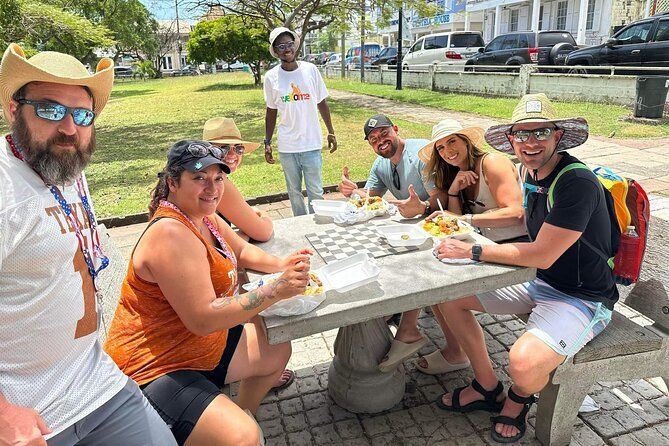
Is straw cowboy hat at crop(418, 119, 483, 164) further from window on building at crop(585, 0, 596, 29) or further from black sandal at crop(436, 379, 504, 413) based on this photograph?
window on building at crop(585, 0, 596, 29)

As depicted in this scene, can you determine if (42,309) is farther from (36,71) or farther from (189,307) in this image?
(36,71)

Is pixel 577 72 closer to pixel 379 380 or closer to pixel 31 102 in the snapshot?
pixel 379 380

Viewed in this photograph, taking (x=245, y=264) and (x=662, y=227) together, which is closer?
(x=245, y=264)

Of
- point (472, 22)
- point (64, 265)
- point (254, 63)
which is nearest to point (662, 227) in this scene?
point (64, 265)

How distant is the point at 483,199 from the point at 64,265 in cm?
234

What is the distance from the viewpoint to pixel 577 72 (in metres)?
14.6

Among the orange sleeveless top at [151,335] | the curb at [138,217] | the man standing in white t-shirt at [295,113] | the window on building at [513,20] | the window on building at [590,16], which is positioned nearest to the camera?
the orange sleeveless top at [151,335]

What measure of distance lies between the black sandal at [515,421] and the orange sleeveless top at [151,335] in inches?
59.4

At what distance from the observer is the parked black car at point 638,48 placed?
1201 cm

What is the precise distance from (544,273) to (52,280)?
7.38 ft

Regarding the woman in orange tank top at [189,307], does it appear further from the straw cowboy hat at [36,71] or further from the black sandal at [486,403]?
the black sandal at [486,403]

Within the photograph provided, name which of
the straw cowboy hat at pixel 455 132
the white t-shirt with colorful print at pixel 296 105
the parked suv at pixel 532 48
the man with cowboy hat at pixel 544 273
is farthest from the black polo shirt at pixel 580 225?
the parked suv at pixel 532 48

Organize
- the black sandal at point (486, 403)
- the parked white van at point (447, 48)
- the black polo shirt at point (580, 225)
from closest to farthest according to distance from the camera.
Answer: the black polo shirt at point (580, 225) → the black sandal at point (486, 403) → the parked white van at point (447, 48)

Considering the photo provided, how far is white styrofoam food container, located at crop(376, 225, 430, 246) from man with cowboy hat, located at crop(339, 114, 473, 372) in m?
0.40
